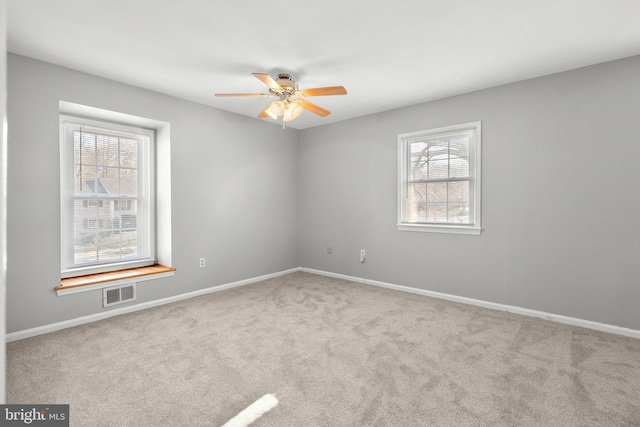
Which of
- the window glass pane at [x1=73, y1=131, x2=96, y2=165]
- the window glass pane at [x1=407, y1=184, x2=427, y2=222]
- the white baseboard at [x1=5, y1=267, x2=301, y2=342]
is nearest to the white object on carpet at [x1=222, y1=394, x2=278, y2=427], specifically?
the white baseboard at [x1=5, y1=267, x2=301, y2=342]

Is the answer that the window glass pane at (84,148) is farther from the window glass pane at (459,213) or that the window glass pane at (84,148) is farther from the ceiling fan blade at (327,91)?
the window glass pane at (459,213)

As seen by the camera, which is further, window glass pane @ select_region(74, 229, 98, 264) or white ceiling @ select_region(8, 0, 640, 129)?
window glass pane @ select_region(74, 229, 98, 264)

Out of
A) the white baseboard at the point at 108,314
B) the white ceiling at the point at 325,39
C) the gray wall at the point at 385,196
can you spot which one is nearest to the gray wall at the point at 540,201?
the gray wall at the point at 385,196

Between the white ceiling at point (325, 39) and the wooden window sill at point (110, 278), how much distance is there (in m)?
2.05

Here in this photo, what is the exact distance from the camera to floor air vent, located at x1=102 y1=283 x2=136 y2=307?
3336mm

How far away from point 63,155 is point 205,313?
218cm

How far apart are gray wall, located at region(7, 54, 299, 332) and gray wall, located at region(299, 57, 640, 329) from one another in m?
1.53

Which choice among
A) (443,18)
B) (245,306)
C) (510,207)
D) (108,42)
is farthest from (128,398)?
(510,207)

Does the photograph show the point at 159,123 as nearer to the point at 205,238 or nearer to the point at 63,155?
the point at 63,155

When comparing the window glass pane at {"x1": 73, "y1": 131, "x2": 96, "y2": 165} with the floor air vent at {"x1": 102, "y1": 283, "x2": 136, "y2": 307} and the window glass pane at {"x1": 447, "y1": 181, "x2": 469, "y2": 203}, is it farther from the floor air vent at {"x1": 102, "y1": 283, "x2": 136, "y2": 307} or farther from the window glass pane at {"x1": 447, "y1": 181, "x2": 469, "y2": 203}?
the window glass pane at {"x1": 447, "y1": 181, "x2": 469, "y2": 203}

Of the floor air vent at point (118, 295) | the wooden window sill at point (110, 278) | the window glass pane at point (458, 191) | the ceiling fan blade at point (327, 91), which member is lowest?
the floor air vent at point (118, 295)

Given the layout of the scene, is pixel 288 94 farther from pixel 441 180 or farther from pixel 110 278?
pixel 110 278

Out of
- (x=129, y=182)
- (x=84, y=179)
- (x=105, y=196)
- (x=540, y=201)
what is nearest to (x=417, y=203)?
(x=540, y=201)

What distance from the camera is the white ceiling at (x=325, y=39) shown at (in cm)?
216
